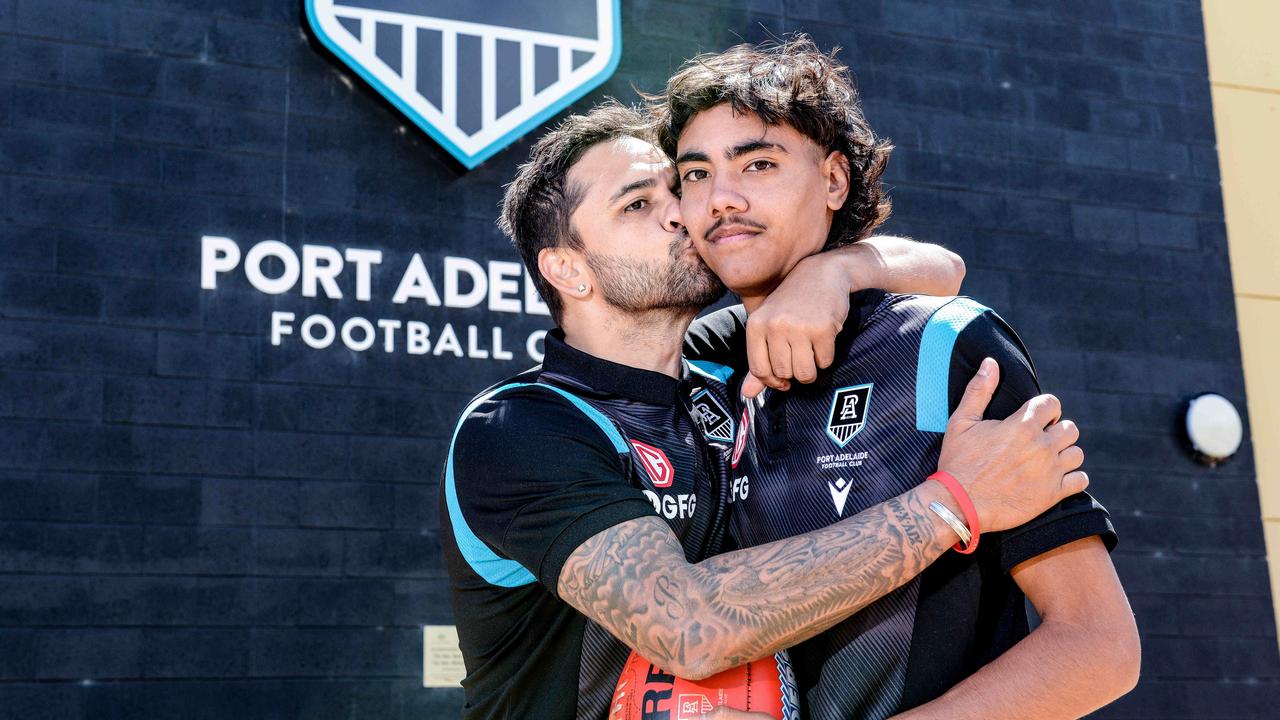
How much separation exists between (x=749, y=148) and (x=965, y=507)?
788 mm

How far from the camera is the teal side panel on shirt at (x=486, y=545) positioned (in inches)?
88.8

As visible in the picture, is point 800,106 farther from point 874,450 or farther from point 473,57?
point 473,57

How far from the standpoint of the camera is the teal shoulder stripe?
8.75 ft

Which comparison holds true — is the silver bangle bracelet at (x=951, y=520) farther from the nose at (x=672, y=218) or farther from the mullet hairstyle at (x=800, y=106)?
the nose at (x=672, y=218)

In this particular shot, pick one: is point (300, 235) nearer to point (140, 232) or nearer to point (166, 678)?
point (140, 232)

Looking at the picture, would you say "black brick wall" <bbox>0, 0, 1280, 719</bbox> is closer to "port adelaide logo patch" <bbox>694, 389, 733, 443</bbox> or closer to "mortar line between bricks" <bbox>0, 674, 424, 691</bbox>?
"mortar line between bricks" <bbox>0, 674, 424, 691</bbox>

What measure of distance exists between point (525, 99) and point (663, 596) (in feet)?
13.1

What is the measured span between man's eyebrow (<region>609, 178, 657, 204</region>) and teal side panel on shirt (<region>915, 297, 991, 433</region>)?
32.4 inches

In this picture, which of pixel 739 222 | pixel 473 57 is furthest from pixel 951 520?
pixel 473 57

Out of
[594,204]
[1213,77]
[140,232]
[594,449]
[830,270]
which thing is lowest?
[594,449]

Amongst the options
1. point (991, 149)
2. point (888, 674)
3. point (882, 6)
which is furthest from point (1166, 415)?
point (888, 674)

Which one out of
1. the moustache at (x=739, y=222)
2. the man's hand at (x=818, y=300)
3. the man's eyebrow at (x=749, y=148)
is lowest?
the man's hand at (x=818, y=300)

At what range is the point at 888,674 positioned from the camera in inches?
78.4

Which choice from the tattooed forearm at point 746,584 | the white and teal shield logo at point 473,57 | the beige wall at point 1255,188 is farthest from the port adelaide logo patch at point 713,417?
the beige wall at point 1255,188
